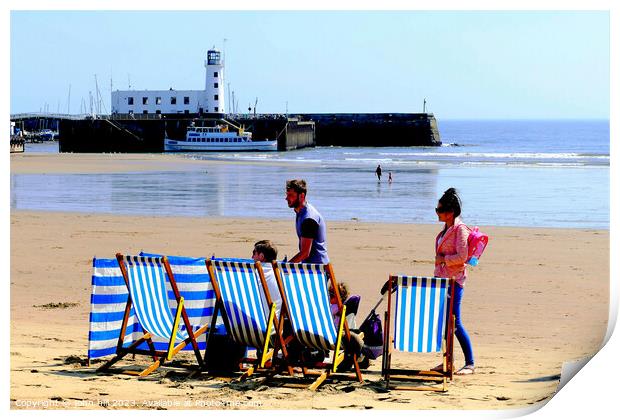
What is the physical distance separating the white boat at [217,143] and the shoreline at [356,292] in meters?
40.2

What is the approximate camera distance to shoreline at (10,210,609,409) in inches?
225

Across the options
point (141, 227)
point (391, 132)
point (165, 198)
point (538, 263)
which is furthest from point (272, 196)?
point (391, 132)

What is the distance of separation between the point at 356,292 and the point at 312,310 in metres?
3.85

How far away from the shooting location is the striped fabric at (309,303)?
5.61 m

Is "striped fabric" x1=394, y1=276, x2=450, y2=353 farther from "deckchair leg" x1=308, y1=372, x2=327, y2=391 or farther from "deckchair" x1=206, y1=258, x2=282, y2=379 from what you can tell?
"deckchair" x1=206, y1=258, x2=282, y2=379

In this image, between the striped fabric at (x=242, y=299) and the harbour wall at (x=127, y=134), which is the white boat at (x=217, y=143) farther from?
the striped fabric at (x=242, y=299)

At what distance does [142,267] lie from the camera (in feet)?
19.9

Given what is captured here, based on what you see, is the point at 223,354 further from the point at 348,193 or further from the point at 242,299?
the point at 348,193

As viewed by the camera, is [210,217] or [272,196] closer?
[210,217]

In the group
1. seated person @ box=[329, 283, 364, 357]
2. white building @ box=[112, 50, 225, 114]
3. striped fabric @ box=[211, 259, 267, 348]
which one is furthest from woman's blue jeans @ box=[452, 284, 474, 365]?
white building @ box=[112, 50, 225, 114]

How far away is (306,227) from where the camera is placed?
6027 millimetres
